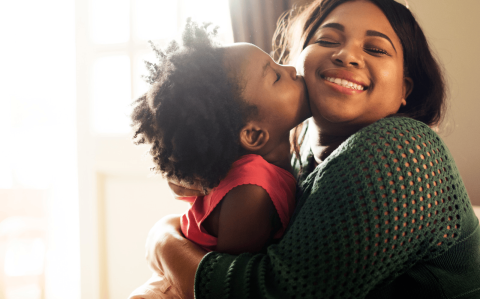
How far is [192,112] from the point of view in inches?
36.4

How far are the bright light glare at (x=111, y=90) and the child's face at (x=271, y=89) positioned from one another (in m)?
2.02

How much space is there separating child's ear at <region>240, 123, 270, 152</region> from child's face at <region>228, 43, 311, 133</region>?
0.10ft

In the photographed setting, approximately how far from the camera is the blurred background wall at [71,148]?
2.75 metres

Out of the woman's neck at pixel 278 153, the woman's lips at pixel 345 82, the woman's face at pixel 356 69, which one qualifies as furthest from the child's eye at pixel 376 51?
the woman's neck at pixel 278 153

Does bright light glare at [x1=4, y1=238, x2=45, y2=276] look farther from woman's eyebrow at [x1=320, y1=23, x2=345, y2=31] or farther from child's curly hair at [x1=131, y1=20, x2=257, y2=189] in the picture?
woman's eyebrow at [x1=320, y1=23, x2=345, y2=31]

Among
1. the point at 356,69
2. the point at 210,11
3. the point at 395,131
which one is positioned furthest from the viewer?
the point at 210,11

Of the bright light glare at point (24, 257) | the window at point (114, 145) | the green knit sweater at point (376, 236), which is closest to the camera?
the green knit sweater at point (376, 236)

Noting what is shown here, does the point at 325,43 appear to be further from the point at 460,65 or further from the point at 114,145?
the point at 114,145

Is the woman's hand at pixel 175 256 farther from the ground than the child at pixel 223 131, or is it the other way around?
the child at pixel 223 131

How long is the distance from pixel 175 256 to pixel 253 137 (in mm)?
425

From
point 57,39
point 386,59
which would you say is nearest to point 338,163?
point 386,59

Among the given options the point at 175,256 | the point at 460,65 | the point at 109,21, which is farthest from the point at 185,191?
the point at 109,21

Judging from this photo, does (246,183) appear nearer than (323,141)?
Yes

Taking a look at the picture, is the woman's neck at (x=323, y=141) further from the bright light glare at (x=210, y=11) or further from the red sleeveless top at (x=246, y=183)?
the bright light glare at (x=210, y=11)
